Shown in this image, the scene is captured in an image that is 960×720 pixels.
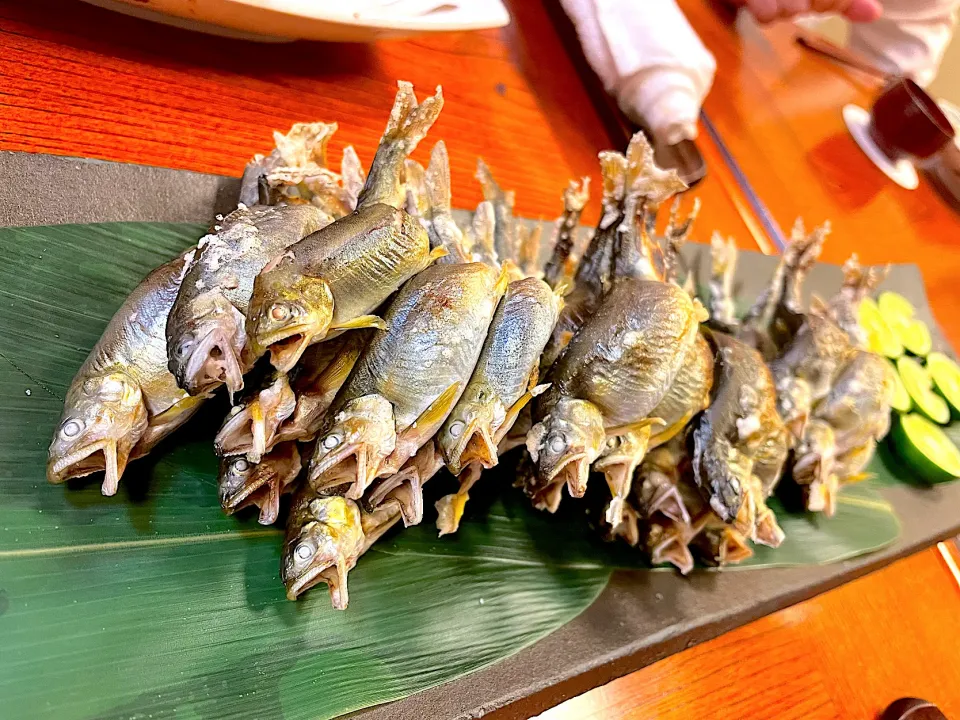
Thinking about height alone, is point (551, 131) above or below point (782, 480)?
above

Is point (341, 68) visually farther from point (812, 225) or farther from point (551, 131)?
point (812, 225)

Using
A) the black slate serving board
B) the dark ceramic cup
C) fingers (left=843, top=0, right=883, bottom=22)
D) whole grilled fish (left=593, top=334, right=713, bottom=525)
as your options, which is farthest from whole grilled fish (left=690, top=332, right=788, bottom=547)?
fingers (left=843, top=0, right=883, bottom=22)

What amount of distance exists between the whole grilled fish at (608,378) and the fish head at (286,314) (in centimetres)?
47

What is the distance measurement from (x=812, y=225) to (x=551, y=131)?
4.96ft

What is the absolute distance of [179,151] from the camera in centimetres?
157

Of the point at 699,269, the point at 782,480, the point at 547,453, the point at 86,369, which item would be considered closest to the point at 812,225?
the point at 699,269

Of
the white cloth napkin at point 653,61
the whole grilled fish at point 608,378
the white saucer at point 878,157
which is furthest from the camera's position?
the white saucer at point 878,157

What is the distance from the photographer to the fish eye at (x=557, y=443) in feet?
3.63

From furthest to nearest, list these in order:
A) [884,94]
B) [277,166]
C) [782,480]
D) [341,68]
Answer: [884,94], [341,68], [782,480], [277,166]

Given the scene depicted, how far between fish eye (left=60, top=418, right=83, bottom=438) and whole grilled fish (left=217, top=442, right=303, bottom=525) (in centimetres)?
21

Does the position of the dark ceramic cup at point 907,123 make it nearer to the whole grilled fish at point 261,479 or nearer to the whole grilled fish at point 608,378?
the whole grilled fish at point 608,378

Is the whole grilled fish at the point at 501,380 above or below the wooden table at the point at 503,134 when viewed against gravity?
above

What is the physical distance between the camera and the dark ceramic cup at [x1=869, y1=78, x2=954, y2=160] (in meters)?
3.30

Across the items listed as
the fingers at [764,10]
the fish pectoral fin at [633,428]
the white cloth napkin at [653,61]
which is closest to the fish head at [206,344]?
the fish pectoral fin at [633,428]
